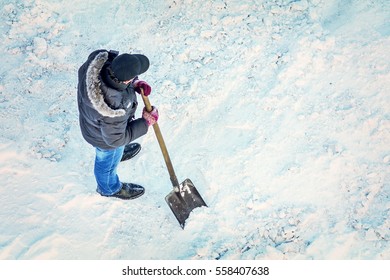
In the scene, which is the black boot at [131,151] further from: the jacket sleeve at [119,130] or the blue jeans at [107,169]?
the jacket sleeve at [119,130]

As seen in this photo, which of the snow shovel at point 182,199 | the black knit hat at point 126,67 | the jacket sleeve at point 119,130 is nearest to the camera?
the black knit hat at point 126,67

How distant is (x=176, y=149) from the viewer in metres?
3.84

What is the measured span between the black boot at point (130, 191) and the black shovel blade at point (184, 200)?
35 centimetres

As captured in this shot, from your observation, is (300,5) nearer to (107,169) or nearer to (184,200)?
(184,200)

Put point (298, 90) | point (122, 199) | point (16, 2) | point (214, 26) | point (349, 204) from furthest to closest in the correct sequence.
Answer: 1. point (16, 2)
2. point (214, 26)
3. point (298, 90)
4. point (122, 199)
5. point (349, 204)

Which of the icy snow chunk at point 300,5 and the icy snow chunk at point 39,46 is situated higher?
the icy snow chunk at point 39,46

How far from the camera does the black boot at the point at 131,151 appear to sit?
376 cm

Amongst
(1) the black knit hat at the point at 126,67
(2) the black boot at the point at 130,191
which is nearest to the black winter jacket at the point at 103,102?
(1) the black knit hat at the point at 126,67

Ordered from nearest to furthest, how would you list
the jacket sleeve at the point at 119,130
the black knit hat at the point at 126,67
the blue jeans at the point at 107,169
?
the black knit hat at the point at 126,67
the jacket sleeve at the point at 119,130
the blue jeans at the point at 107,169

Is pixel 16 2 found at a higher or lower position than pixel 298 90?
higher

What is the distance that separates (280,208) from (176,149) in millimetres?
1327
